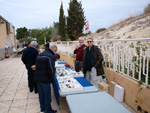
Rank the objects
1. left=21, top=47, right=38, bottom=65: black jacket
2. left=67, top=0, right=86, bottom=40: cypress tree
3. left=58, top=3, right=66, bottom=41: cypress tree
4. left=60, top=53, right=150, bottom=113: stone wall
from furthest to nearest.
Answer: left=58, top=3, right=66, bottom=41: cypress tree < left=67, top=0, right=86, bottom=40: cypress tree < left=21, top=47, right=38, bottom=65: black jacket < left=60, top=53, right=150, bottom=113: stone wall

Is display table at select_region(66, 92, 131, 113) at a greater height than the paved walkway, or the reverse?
display table at select_region(66, 92, 131, 113)

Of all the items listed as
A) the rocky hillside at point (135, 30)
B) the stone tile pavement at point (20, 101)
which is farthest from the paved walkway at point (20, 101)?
the rocky hillside at point (135, 30)

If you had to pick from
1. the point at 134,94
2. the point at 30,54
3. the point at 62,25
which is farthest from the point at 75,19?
the point at 134,94

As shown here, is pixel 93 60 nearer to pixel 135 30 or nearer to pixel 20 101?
pixel 20 101

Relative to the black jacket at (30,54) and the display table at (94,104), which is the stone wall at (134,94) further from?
the black jacket at (30,54)

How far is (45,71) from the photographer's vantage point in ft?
8.93

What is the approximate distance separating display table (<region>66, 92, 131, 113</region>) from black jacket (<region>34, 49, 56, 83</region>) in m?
0.76

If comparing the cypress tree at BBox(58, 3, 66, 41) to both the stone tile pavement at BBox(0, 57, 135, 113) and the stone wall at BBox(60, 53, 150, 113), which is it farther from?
the stone wall at BBox(60, 53, 150, 113)

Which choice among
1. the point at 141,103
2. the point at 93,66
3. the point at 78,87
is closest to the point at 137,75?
the point at 141,103

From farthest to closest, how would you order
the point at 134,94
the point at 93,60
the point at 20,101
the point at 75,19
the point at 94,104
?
the point at 75,19 < the point at 20,101 < the point at 93,60 < the point at 134,94 < the point at 94,104

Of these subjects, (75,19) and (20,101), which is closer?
(20,101)

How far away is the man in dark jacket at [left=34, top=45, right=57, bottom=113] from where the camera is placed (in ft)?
8.68

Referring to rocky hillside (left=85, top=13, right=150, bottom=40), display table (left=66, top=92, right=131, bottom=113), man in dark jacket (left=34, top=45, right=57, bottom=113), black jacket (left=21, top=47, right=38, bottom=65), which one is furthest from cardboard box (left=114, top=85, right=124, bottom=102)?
rocky hillside (left=85, top=13, right=150, bottom=40)

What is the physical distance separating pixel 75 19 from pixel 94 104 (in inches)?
816
